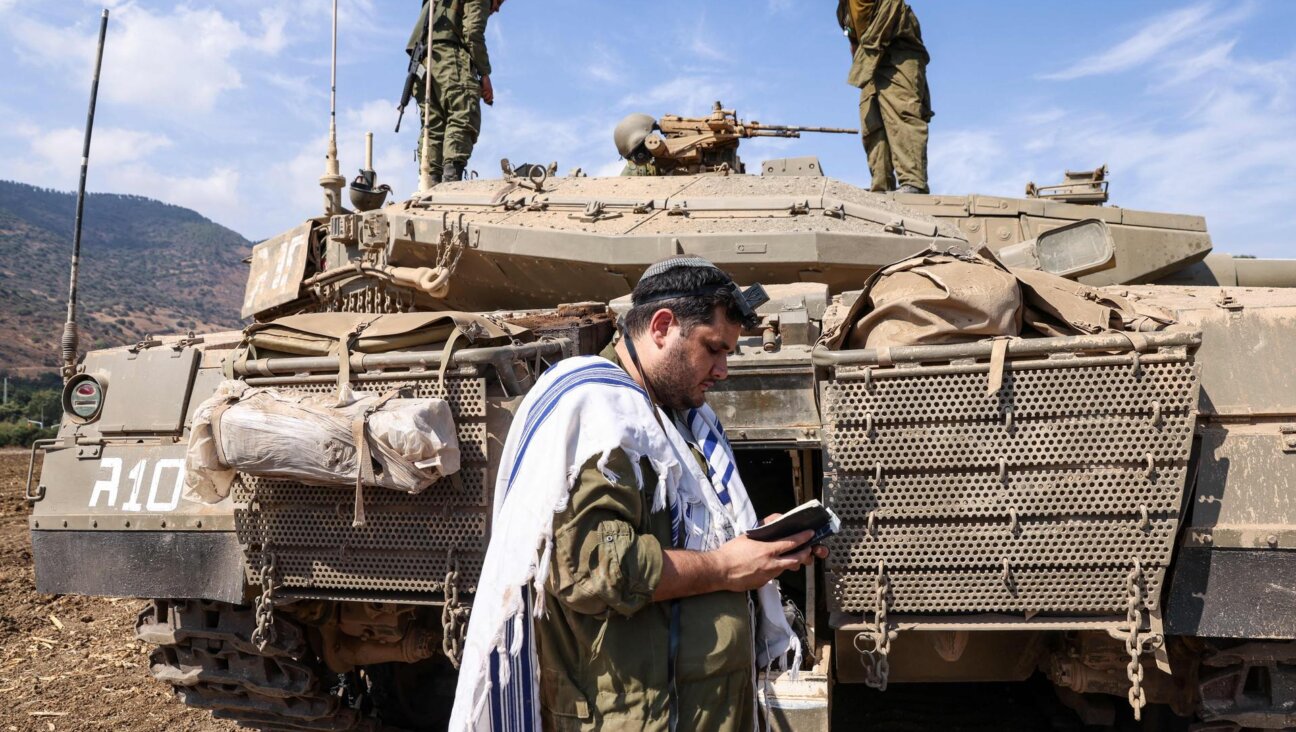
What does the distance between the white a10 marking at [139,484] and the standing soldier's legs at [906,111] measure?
511 centimetres

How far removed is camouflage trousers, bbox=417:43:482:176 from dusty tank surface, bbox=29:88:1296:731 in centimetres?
322

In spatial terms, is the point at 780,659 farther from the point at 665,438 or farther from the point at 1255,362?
the point at 1255,362

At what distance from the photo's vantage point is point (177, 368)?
410 centimetres

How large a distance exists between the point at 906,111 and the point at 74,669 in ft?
21.6

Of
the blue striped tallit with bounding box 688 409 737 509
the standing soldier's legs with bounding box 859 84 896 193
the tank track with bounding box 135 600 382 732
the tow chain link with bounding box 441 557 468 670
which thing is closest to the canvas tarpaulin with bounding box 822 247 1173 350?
the blue striped tallit with bounding box 688 409 737 509

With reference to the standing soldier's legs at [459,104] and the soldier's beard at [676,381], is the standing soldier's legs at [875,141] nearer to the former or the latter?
the standing soldier's legs at [459,104]

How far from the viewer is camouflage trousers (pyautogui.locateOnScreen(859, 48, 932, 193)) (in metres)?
7.39

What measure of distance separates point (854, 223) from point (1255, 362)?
6.42ft

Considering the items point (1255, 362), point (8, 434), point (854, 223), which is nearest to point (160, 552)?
point (854, 223)

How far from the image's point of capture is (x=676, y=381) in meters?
2.35

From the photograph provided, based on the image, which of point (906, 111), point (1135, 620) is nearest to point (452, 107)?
point (906, 111)

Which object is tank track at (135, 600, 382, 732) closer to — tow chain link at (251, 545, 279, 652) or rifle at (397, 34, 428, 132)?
tow chain link at (251, 545, 279, 652)

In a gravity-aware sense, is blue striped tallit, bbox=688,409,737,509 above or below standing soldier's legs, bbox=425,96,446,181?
below

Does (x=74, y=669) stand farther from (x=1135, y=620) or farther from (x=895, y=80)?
(x=895, y=80)
